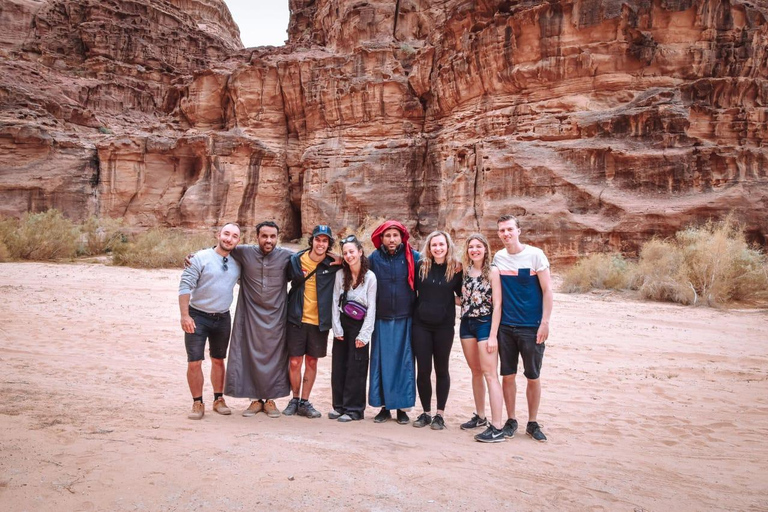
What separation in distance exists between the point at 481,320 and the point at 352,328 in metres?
1.22

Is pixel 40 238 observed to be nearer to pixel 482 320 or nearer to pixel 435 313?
pixel 435 313

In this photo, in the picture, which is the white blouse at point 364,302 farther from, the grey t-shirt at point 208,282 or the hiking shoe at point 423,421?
the grey t-shirt at point 208,282

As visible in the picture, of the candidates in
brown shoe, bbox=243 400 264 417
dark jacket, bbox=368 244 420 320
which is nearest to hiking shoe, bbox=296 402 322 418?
brown shoe, bbox=243 400 264 417

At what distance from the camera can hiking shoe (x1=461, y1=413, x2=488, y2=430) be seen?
4469 mm

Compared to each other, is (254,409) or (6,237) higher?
(6,237)

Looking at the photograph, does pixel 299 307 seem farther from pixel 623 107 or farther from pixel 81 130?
pixel 81 130

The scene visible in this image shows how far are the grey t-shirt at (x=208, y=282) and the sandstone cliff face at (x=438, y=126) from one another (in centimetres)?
1688

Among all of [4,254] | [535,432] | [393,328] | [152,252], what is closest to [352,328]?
[393,328]

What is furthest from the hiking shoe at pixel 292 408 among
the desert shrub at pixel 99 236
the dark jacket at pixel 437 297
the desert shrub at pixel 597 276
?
the desert shrub at pixel 99 236

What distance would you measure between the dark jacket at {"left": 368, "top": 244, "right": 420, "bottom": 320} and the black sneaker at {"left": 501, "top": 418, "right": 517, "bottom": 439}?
1342 mm

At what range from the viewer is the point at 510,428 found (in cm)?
424

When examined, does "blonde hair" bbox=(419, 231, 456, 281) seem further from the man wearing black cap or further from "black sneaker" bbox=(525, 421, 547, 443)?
"black sneaker" bbox=(525, 421, 547, 443)

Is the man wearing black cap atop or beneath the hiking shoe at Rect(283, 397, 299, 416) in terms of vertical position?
atop

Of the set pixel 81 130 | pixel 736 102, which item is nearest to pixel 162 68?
pixel 81 130
